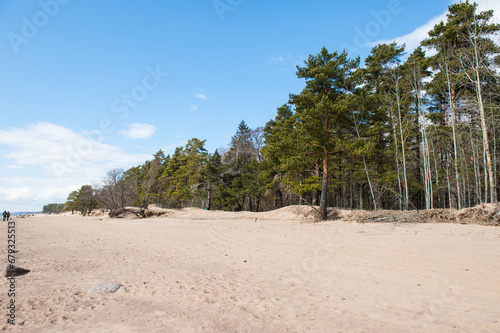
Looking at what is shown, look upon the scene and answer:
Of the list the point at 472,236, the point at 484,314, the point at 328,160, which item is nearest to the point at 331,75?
the point at 328,160

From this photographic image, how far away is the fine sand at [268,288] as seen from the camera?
3.36m

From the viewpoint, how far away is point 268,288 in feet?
15.8

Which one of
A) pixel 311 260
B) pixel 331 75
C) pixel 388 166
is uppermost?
pixel 331 75

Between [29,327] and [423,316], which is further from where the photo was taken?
[423,316]

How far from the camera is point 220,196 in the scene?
32469 millimetres

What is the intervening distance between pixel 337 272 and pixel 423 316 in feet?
7.66

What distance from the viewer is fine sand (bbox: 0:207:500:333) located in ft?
11.0

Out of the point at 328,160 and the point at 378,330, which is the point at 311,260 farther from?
the point at 328,160

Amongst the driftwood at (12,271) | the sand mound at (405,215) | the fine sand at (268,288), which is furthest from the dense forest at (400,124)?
the driftwood at (12,271)

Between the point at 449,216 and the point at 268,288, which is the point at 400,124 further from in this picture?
the point at 268,288

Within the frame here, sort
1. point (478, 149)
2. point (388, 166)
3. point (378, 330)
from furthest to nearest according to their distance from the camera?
1. point (388, 166)
2. point (478, 149)
3. point (378, 330)

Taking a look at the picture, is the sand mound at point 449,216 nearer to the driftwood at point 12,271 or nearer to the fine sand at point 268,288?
the fine sand at point 268,288

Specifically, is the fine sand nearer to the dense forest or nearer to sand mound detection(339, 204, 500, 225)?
sand mound detection(339, 204, 500, 225)

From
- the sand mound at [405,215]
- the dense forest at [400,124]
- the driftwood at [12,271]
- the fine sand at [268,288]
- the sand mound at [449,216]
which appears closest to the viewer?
the fine sand at [268,288]
